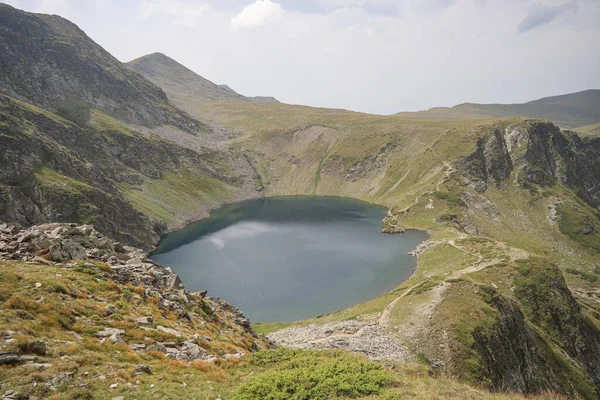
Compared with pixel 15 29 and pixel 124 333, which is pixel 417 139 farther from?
pixel 15 29

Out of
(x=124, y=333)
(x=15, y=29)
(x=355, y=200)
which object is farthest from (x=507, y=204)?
(x=15, y=29)

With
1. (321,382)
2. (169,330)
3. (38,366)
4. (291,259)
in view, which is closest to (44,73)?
(291,259)

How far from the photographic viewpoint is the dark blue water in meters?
68.1

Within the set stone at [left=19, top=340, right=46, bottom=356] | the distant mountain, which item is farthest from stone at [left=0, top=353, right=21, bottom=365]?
the distant mountain

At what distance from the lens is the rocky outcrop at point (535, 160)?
140m

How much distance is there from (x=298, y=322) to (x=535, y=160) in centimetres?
14534

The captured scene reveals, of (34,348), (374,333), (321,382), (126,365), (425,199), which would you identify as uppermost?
(34,348)

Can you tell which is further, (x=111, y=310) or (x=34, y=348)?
(x=111, y=310)

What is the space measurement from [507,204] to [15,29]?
266 metres

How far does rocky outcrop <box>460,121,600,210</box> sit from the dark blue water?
48.9 m

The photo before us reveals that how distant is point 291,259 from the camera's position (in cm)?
9206

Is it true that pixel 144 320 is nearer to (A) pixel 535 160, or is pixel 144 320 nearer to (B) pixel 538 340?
(B) pixel 538 340

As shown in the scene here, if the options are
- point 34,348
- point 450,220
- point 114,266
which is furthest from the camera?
point 450,220

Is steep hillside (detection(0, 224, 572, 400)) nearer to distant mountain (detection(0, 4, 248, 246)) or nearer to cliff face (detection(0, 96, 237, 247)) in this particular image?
cliff face (detection(0, 96, 237, 247))
